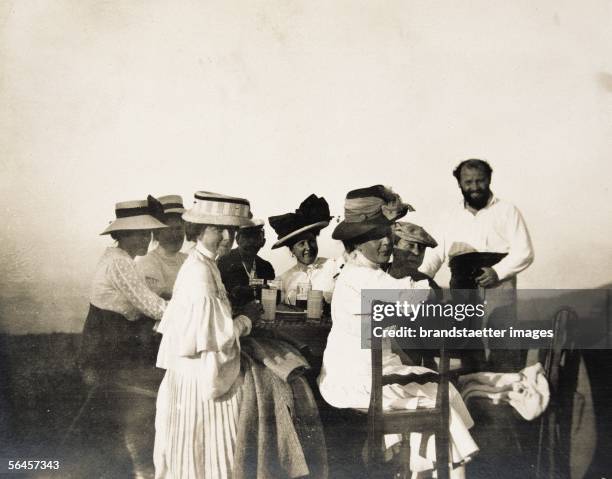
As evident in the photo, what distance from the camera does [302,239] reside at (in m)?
5.22

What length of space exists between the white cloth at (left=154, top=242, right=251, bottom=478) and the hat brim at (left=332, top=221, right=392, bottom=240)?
2.91 ft

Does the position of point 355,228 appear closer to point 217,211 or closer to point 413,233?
point 413,233

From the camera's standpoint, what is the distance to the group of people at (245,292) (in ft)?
15.8

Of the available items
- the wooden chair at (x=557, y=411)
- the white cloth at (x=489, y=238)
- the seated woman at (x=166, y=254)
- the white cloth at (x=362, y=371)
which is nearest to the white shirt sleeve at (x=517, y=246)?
the white cloth at (x=489, y=238)

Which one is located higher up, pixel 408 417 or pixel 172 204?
pixel 172 204

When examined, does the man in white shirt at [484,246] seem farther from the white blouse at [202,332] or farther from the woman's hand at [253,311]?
the white blouse at [202,332]

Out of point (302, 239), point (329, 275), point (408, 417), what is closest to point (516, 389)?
point (408, 417)

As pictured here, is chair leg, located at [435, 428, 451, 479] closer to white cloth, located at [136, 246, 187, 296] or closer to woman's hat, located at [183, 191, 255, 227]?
woman's hat, located at [183, 191, 255, 227]

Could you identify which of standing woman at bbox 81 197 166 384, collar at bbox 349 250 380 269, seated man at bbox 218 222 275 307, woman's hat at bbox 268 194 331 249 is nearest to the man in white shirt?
collar at bbox 349 250 380 269

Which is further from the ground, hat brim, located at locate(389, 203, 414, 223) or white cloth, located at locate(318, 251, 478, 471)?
hat brim, located at locate(389, 203, 414, 223)

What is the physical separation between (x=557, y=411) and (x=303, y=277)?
198 centimetres

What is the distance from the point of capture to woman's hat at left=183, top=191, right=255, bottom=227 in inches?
198

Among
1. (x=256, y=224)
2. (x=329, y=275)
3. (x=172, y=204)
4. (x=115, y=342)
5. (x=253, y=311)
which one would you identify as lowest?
(x=115, y=342)

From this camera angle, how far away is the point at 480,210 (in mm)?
5266
